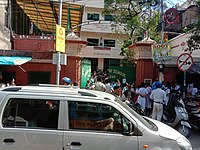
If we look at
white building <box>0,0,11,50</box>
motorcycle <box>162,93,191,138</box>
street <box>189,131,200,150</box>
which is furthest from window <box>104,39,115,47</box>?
motorcycle <box>162,93,191,138</box>

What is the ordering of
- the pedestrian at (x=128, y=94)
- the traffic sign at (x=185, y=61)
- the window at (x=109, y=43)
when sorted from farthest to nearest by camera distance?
1. the window at (x=109, y=43)
2. the pedestrian at (x=128, y=94)
3. the traffic sign at (x=185, y=61)

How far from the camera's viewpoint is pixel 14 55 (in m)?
12.2

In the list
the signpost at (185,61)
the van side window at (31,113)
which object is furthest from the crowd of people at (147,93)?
the van side window at (31,113)

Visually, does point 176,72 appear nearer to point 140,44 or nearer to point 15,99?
point 140,44

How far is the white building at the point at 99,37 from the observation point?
1344 inches

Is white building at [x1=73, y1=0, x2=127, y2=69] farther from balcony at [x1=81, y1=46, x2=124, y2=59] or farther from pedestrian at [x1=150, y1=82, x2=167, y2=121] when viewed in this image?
pedestrian at [x1=150, y1=82, x2=167, y2=121]

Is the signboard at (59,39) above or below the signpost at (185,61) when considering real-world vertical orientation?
above

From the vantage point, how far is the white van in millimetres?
3848

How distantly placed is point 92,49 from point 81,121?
30.6 meters

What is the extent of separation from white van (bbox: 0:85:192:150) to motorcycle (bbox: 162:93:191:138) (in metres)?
3.55

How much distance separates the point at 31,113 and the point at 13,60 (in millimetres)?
7907

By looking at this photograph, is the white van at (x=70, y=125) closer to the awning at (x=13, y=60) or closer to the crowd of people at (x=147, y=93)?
the crowd of people at (x=147, y=93)

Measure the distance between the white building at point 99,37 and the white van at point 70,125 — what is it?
29.9 metres

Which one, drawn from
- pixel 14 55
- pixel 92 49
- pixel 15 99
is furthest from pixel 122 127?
pixel 92 49
